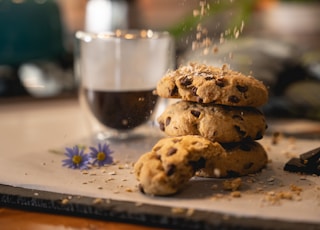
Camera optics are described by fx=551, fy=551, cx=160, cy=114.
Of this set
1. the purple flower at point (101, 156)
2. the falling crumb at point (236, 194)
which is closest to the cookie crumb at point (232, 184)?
the falling crumb at point (236, 194)

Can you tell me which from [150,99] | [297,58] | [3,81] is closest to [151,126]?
[150,99]

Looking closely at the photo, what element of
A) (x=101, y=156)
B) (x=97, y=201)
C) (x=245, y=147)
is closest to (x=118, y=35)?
(x=101, y=156)

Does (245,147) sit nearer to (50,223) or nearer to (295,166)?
(295,166)

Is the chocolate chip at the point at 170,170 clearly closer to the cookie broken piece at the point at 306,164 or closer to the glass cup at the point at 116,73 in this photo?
the cookie broken piece at the point at 306,164

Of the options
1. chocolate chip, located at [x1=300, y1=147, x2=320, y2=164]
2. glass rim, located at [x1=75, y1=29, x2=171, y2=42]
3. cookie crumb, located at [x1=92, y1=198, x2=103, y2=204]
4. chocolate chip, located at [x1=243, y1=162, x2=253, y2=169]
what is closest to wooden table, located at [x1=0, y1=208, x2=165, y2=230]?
cookie crumb, located at [x1=92, y1=198, x2=103, y2=204]

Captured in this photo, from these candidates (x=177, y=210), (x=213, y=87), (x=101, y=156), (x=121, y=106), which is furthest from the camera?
(x=121, y=106)

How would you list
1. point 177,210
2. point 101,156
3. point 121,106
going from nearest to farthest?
point 177,210 < point 101,156 < point 121,106

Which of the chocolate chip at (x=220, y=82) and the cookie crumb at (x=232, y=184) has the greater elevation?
the chocolate chip at (x=220, y=82)
